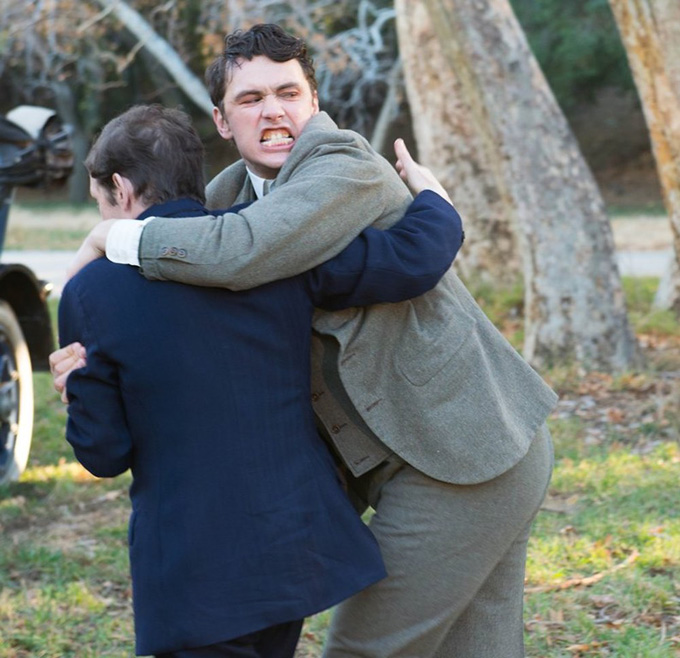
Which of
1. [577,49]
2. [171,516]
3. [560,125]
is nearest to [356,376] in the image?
[171,516]

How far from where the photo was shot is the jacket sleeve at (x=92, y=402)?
2430 mm

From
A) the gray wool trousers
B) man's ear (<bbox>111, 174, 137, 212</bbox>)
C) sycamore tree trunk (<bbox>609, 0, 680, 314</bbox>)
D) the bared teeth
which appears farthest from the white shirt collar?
sycamore tree trunk (<bbox>609, 0, 680, 314</bbox>)

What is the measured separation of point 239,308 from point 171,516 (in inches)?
17.6

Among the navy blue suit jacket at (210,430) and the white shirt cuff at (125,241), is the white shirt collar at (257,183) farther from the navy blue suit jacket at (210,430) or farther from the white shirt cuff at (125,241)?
the white shirt cuff at (125,241)

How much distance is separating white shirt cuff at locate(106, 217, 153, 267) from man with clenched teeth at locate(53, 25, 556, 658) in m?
0.02

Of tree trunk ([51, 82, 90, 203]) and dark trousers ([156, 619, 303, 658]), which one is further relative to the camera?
tree trunk ([51, 82, 90, 203])

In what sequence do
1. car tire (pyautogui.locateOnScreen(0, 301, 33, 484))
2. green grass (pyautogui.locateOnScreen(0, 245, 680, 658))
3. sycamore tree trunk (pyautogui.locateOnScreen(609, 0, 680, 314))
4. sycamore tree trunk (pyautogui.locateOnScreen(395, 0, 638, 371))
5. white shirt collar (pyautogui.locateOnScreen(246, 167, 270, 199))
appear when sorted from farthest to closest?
sycamore tree trunk (pyautogui.locateOnScreen(395, 0, 638, 371)) → sycamore tree trunk (pyautogui.locateOnScreen(609, 0, 680, 314)) → car tire (pyautogui.locateOnScreen(0, 301, 33, 484)) → green grass (pyautogui.locateOnScreen(0, 245, 680, 658)) → white shirt collar (pyautogui.locateOnScreen(246, 167, 270, 199))

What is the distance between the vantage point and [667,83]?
814 cm

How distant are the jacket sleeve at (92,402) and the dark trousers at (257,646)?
0.42m

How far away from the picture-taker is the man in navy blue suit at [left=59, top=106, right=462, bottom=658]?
2.43 m

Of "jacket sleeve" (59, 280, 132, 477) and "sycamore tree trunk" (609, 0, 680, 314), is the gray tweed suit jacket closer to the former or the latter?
"jacket sleeve" (59, 280, 132, 477)

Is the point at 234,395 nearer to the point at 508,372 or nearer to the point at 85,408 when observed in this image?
the point at 85,408

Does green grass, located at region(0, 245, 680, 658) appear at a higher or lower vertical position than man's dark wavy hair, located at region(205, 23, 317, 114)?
lower

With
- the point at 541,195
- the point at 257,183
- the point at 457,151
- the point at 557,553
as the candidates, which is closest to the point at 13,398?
the point at 557,553
